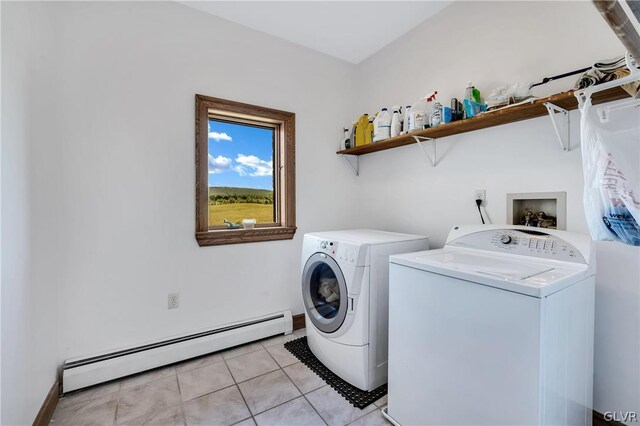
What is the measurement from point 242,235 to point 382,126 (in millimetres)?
1396

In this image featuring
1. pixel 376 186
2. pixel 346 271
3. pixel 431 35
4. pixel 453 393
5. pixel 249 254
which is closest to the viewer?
pixel 453 393

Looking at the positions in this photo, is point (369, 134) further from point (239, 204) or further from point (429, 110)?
point (239, 204)

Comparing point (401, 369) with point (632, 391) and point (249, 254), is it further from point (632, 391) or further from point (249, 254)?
point (249, 254)

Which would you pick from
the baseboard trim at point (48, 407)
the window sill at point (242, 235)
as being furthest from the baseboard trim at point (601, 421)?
the baseboard trim at point (48, 407)

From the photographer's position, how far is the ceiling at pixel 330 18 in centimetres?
204

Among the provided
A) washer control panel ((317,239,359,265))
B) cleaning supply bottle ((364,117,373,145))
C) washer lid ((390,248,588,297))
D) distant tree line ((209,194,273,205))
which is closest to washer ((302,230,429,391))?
washer control panel ((317,239,359,265))

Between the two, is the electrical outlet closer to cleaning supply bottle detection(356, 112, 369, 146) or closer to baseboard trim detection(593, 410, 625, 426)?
cleaning supply bottle detection(356, 112, 369, 146)

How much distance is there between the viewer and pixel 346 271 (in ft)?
5.62

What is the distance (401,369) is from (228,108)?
209 cm

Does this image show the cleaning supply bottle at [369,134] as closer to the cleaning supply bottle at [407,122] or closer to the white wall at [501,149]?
the white wall at [501,149]

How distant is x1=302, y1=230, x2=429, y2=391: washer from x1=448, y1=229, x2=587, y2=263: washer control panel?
0.40 metres

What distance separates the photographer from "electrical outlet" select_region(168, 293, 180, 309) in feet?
6.61

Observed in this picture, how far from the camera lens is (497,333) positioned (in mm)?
1036

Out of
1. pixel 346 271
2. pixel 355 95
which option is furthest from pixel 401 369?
pixel 355 95
